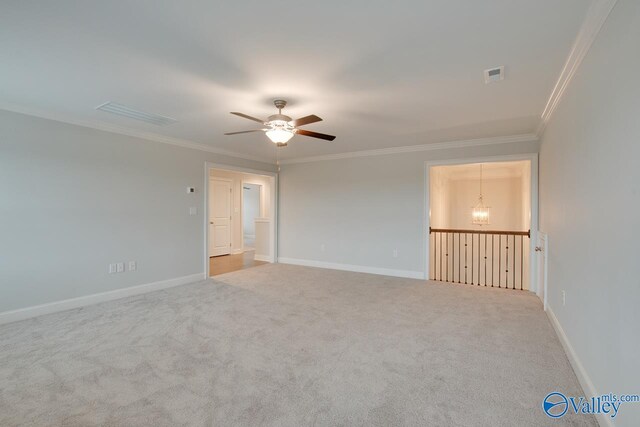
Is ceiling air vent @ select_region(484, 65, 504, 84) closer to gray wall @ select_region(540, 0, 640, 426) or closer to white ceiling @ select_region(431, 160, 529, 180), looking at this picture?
gray wall @ select_region(540, 0, 640, 426)

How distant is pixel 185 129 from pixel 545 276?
17.2 feet

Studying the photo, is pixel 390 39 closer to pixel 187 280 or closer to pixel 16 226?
pixel 16 226

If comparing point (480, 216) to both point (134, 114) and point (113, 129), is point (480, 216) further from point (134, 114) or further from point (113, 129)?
point (113, 129)

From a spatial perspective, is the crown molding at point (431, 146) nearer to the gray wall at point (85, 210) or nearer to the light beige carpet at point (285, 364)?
the light beige carpet at point (285, 364)

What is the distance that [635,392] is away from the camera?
133 cm

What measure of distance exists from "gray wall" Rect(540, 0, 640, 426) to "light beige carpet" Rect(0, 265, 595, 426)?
19.9 inches

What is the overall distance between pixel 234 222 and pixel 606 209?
8.31 metres

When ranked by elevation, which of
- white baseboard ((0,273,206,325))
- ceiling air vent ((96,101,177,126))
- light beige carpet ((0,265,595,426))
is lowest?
light beige carpet ((0,265,595,426))

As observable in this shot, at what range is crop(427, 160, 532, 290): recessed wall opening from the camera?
25.7 ft

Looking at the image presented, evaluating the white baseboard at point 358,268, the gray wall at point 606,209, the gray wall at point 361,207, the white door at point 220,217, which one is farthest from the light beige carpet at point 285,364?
the white door at point 220,217

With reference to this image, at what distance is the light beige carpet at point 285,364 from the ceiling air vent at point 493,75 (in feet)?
7.99

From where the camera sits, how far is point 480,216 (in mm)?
7801

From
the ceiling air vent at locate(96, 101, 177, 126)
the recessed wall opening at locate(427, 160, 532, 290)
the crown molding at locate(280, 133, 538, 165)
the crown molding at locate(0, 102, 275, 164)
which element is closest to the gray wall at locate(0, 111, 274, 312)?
the crown molding at locate(0, 102, 275, 164)

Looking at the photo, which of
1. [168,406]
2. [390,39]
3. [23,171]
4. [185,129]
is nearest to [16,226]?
[23,171]
